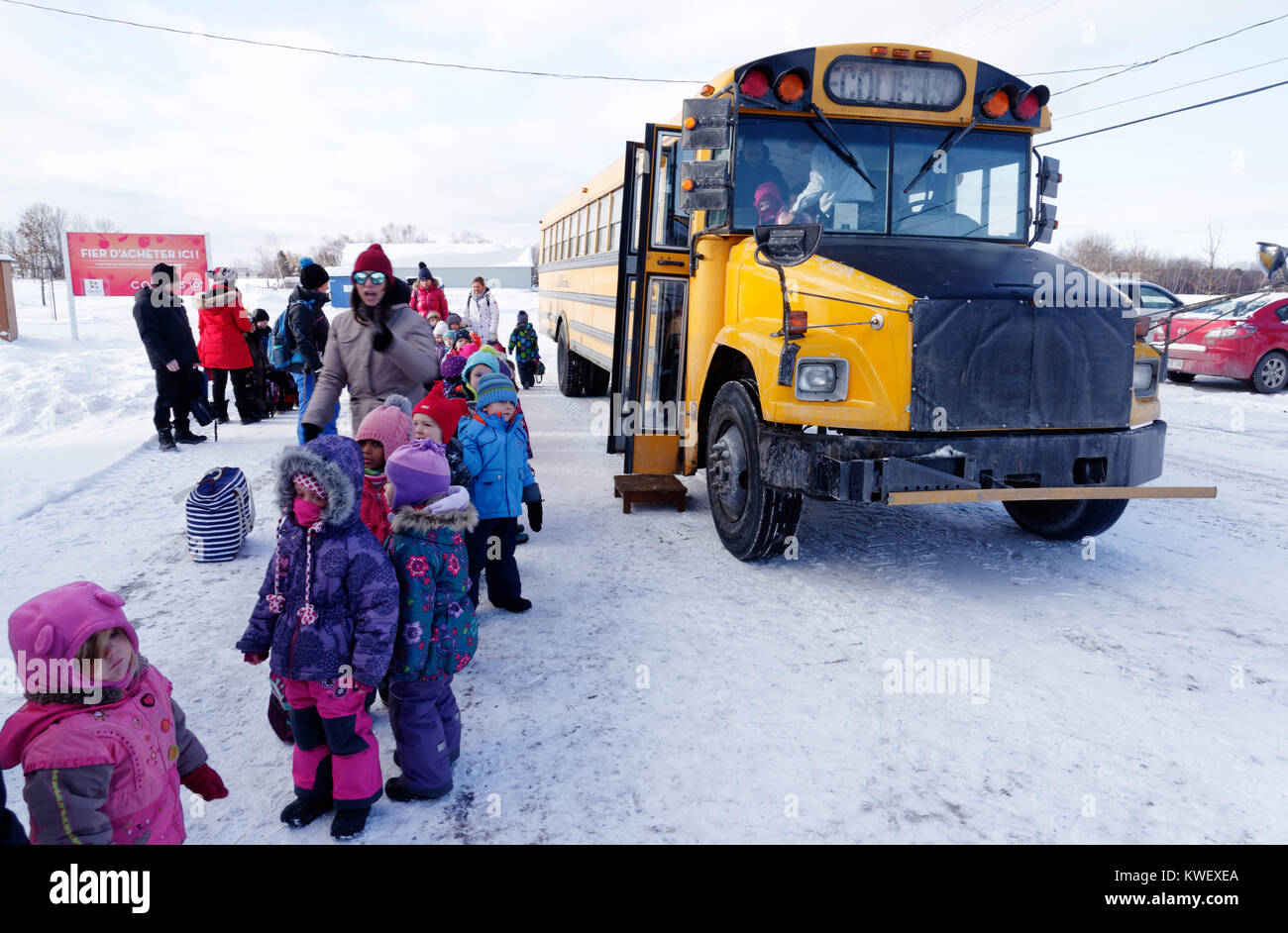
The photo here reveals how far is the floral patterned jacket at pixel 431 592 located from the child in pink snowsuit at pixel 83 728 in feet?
2.56

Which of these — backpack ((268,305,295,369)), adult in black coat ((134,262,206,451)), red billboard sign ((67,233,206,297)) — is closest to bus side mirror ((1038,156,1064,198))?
backpack ((268,305,295,369))

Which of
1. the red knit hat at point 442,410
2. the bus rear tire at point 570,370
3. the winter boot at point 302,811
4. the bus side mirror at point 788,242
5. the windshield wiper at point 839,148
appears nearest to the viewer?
the winter boot at point 302,811

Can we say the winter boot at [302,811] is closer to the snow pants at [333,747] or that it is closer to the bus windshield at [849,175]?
the snow pants at [333,747]

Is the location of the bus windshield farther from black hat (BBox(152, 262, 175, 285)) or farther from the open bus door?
black hat (BBox(152, 262, 175, 285))

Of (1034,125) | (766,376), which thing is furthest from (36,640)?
(1034,125)

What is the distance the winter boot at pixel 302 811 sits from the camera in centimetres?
251

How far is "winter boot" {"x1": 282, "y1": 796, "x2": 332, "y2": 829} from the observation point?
251cm

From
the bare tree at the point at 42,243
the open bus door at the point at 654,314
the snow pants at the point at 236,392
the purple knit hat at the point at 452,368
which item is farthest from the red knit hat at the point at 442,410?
the bare tree at the point at 42,243

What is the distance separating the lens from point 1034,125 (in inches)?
203

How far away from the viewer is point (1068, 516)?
205 inches

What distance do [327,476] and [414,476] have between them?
37cm

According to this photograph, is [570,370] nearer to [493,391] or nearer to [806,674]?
[493,391]

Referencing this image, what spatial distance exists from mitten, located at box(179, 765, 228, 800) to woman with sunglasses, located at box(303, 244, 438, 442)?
2011mm
